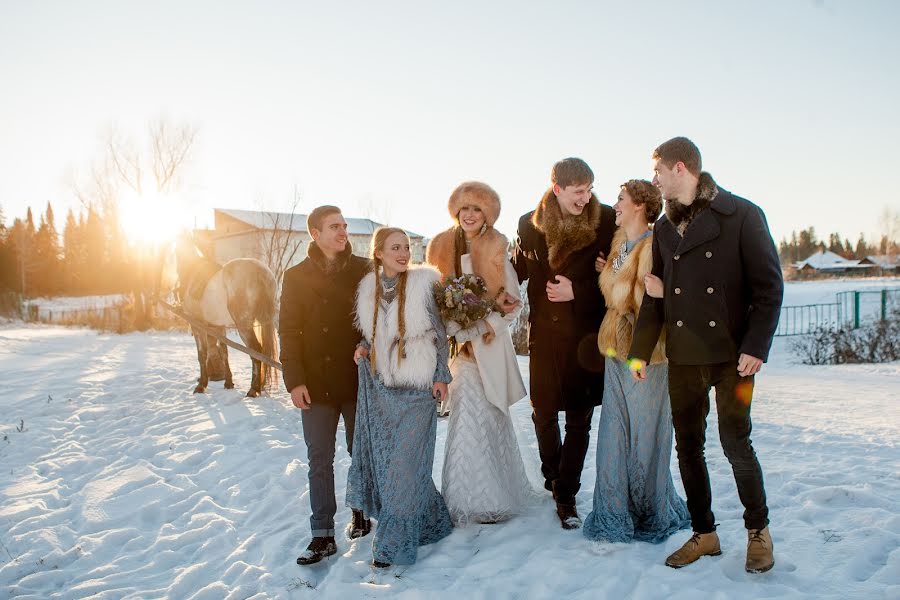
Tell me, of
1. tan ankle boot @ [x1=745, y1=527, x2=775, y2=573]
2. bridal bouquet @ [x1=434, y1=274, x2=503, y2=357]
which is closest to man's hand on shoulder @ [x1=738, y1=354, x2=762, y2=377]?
tan ankle boot @ [x1=745, y1=527, x2=775, y2=573]

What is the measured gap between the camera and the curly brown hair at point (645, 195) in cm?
338

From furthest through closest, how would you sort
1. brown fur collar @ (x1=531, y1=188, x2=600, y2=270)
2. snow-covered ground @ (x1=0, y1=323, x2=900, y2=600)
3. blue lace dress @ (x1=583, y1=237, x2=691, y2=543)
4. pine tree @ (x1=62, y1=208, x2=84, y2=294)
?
1. pine tree @ (x1=62, y1=208, x2=84, y2=294)
2. brown fur collar @ (x1=531, y1=188, x2=600, y2=270)
3. blue lace dress @ (x1=583, y1=237, x2=691, y2=543)
4. snow-covered ground @ (x1=0, y1=323, x2=900, y2=600)

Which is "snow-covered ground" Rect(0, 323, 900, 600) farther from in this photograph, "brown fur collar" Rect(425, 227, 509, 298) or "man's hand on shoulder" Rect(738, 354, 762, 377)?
"brown fur collar" Rect(425, 227, 509, 298)

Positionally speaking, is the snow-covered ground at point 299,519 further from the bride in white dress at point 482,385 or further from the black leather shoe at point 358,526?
the bride in white dress at point 482,385

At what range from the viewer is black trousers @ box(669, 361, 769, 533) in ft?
9.38

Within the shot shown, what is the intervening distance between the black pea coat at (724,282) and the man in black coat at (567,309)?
79 centimetres

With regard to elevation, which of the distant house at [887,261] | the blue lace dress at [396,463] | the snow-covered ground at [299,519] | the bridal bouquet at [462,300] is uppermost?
the distant house at [887,261]

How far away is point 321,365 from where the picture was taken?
369cm

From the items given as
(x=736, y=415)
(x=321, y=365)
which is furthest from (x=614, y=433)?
(x=321, y=365)

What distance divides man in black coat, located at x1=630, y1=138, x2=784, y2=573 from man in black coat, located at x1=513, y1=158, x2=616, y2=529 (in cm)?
67

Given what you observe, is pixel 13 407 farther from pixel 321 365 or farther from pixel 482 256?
pixel 482 256

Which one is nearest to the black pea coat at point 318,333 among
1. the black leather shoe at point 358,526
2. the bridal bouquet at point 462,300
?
the bridal bouquet at point 462,300

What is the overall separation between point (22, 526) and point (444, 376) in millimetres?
3451

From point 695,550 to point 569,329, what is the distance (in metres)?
1.40
